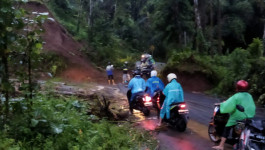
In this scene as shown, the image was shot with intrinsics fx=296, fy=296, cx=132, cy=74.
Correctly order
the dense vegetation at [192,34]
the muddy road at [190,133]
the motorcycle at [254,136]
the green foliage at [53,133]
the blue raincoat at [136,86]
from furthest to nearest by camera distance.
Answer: the dense vegetation at [192,34] < the blue raincoat at [136,86] < the muddy road at [190,133] < the green foliage at [53,133] < the motorcycle at [254,136]

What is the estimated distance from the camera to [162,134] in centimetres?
862

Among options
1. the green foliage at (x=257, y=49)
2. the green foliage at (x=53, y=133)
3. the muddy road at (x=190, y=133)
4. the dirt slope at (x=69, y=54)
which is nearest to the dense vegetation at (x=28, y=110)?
the green foliage at (x=53, y=133)

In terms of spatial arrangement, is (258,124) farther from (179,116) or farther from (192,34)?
(192,34)

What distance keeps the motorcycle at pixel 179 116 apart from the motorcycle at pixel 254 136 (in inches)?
121

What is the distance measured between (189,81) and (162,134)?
11.0 m

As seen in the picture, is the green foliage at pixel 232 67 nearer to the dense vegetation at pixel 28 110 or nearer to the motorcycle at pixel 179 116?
the motorcycle at pixel 179 116

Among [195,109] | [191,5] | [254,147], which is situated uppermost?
[191,5]

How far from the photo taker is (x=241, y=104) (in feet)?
20.6

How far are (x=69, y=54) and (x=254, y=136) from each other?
25996 millimetres

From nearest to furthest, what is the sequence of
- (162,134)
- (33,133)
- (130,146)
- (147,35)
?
(33,133) < (130,146) < (162,134) < (147,35)

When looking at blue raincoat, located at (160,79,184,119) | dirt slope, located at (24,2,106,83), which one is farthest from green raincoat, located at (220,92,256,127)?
dirt slope, located at (24,2,106,83)

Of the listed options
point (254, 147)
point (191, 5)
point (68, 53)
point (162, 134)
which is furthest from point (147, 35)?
point (254, 147)

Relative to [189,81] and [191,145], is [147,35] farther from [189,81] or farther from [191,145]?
[191,145]

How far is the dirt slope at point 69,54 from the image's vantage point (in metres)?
27.0
